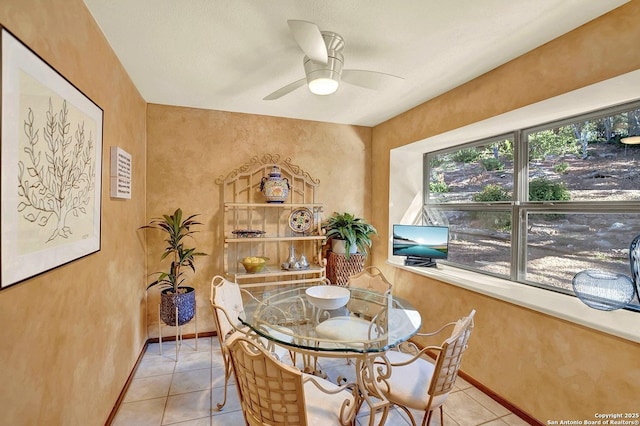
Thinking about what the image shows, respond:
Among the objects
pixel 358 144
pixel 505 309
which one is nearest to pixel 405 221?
pixel 358 144

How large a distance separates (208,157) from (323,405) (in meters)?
2.73

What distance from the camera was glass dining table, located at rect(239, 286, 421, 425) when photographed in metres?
1.57

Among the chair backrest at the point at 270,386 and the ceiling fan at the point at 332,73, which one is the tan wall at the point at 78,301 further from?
the ceiling fan at the point at 332,73

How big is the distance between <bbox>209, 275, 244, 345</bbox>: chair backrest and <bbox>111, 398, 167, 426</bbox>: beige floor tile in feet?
2.24

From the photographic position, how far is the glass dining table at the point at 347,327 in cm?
157

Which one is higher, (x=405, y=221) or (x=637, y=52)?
(x=637, y=52)

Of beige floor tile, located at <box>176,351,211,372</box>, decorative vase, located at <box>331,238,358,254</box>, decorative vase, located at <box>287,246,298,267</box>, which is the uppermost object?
decorative vase, located at <box>331,238,358,254</box>

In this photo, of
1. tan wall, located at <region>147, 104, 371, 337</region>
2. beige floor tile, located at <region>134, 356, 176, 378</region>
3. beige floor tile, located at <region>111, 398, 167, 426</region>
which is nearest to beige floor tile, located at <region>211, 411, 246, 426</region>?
beige floor tile, located at <region>111, 398, 167, 426</region>

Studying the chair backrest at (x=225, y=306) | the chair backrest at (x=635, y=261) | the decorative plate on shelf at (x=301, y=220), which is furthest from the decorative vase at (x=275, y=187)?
the chair backrest at (x=635, y=261)

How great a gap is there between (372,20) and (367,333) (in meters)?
1.86

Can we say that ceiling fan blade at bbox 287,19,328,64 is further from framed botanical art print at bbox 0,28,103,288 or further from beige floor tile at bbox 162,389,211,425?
beige floor tile at bbox 162,389,211,425

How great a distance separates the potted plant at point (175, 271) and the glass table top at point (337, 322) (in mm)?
893

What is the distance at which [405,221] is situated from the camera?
12.0 ft

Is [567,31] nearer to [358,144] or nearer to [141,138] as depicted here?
[358,144]
